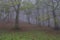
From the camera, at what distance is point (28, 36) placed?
7.04 metres

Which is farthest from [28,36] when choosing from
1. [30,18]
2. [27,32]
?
[30,18]

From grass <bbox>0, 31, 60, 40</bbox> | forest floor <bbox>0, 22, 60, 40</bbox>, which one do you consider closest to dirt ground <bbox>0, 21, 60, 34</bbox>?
forest floor <bbox>0, 22, 60, 40</bbox>

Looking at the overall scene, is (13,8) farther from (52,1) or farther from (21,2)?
(52,1)

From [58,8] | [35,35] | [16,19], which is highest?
[58,8]

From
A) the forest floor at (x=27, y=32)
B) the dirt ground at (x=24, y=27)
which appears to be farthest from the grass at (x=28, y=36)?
the dirt ground at (x=24, y=27)

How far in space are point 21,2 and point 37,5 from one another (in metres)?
0.94

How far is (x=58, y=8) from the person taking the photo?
8.42 metres

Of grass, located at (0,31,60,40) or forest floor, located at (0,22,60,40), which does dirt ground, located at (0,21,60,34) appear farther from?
grass, located at (0,31,60,40)

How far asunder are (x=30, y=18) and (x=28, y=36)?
1.87 meters

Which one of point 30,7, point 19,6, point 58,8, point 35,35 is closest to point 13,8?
point 19,6

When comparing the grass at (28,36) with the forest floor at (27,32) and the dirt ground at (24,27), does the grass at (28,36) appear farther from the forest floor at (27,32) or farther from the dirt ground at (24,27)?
the dirt ground at (24,27)

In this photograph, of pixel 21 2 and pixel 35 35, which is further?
pixel 21 2

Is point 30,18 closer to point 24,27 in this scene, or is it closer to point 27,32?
point 24,27

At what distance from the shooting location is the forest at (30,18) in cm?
763
